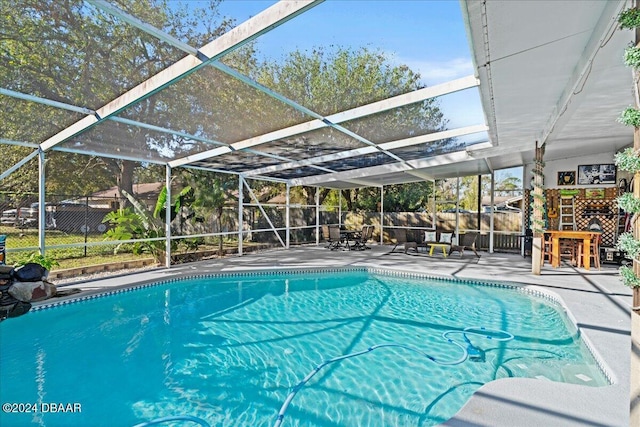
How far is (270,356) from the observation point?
4695 mm

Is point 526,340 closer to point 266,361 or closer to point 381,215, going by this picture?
point 266,361

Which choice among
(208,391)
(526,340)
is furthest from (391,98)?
(208,391)

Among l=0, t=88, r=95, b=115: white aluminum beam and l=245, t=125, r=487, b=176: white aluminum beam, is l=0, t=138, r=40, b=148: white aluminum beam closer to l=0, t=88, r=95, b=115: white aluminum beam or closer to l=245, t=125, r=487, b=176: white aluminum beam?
l=0, t=88, r=95, b=115: white aluminum beam

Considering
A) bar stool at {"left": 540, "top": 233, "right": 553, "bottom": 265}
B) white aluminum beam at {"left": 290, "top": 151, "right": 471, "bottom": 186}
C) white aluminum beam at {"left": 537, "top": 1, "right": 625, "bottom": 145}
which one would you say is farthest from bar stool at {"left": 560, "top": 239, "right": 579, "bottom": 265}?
white aluminum beam at {"left": 537, "top": 1, "right": 625, "bottom": 145}

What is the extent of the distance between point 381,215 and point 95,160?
12.4 meters

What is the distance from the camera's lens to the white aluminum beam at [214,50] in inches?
133

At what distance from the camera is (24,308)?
6.02 metres

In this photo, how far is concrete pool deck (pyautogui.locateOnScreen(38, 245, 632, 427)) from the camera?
9.14 ft

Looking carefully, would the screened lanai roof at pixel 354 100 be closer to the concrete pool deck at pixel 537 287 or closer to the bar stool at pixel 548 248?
the bar stool at pixel 548 248

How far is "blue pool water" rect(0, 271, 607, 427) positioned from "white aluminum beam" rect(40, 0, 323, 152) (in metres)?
3.53

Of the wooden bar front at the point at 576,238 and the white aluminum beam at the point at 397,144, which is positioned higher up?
→ the white aluminum beam at the point at 397,144

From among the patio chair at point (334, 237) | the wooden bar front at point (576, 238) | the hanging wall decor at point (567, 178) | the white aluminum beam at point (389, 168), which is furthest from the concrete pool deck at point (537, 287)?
the hanging wall decor at point (567, 178)

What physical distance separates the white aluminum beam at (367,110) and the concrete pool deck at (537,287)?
3675mm

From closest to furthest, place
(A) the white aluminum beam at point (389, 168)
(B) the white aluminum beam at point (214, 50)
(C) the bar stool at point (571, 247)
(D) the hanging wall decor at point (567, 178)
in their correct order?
(B) the white aluminum beam at point (214, 50)
(C) the bar stool at point (571, 247)
(A) the white aluminum beam at point (389, 168)
(D) the hanging wall decor at point (567, 178)
